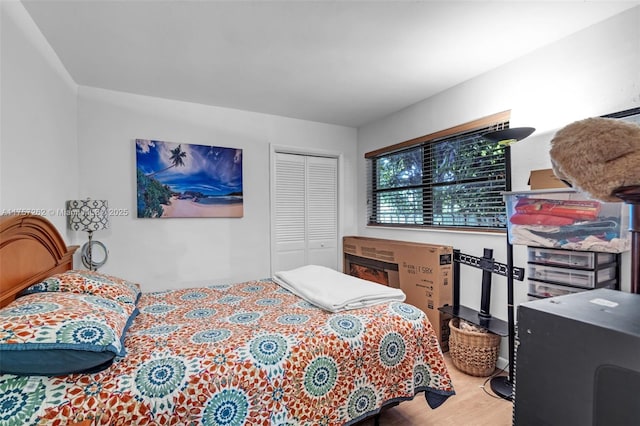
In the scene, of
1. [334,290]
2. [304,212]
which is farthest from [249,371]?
[304,212]

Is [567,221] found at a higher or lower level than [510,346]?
higher

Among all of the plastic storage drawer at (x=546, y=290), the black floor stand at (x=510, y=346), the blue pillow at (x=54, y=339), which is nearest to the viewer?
the blue pillow at (x=54, y=339)

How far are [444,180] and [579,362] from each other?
2.61 m

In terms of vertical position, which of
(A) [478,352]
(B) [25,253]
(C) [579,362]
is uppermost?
(B) [25,253]

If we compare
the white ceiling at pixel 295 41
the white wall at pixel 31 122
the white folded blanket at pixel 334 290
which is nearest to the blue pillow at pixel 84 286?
the white wall at pixel 31 122

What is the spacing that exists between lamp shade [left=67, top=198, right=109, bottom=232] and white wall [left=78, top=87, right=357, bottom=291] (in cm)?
34

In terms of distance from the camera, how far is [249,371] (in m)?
1.30

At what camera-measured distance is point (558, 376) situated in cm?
70

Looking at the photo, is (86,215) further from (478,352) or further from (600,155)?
(478,352)

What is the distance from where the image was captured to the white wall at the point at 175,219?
2873 millimetres

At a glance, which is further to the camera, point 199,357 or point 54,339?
point 199,357

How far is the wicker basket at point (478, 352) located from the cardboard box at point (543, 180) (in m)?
1.18

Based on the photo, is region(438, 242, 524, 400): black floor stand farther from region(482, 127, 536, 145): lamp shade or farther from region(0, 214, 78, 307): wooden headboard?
region(0, 214, 78, 307): wooden headboard

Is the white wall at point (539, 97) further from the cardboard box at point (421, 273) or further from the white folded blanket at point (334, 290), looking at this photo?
the white folded blanket at point (334, 290)
